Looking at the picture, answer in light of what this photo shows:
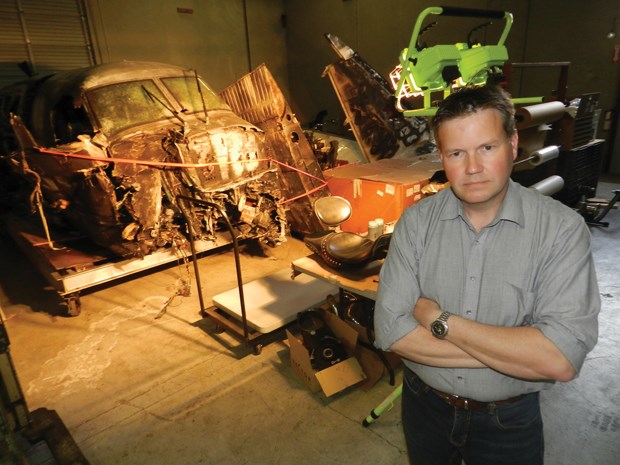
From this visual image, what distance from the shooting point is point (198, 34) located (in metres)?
11.4

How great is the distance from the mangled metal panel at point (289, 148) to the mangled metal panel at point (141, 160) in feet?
2.28

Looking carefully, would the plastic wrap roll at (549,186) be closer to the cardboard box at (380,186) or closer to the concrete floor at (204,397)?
the concrete floor at (204,397)

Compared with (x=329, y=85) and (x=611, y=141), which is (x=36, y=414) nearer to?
(x=611, y=141)

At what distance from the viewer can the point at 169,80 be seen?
5.49 m

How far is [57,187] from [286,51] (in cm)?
1105

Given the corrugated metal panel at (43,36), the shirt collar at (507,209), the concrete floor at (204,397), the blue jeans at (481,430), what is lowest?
the concrete floor at (204,397)

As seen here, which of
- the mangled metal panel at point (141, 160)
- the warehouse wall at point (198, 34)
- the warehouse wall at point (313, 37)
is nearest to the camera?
Answer: the mangled metal panel at point (141, 160)

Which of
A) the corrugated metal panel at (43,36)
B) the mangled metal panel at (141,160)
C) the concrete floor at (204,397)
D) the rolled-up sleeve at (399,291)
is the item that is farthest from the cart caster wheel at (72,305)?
the corrugated metal panel at (43,36)

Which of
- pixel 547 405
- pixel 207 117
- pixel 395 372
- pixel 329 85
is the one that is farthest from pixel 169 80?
pixel 329 85

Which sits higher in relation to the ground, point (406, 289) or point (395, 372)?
point (406, 289)

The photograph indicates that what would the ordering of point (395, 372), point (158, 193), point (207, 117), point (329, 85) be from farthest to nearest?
point (329, 85) → point (207, 117) → point (158, 193) → point (395, 372)

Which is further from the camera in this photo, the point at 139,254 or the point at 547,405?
the point at 139,254

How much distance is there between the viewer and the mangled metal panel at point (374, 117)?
670cm

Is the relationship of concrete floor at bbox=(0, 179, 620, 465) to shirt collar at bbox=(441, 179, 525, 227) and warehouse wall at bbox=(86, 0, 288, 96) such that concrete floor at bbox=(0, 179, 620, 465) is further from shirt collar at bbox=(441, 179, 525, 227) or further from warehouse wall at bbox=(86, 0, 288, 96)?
warehouse wall at bbox=(86, 0, 288, 96)
